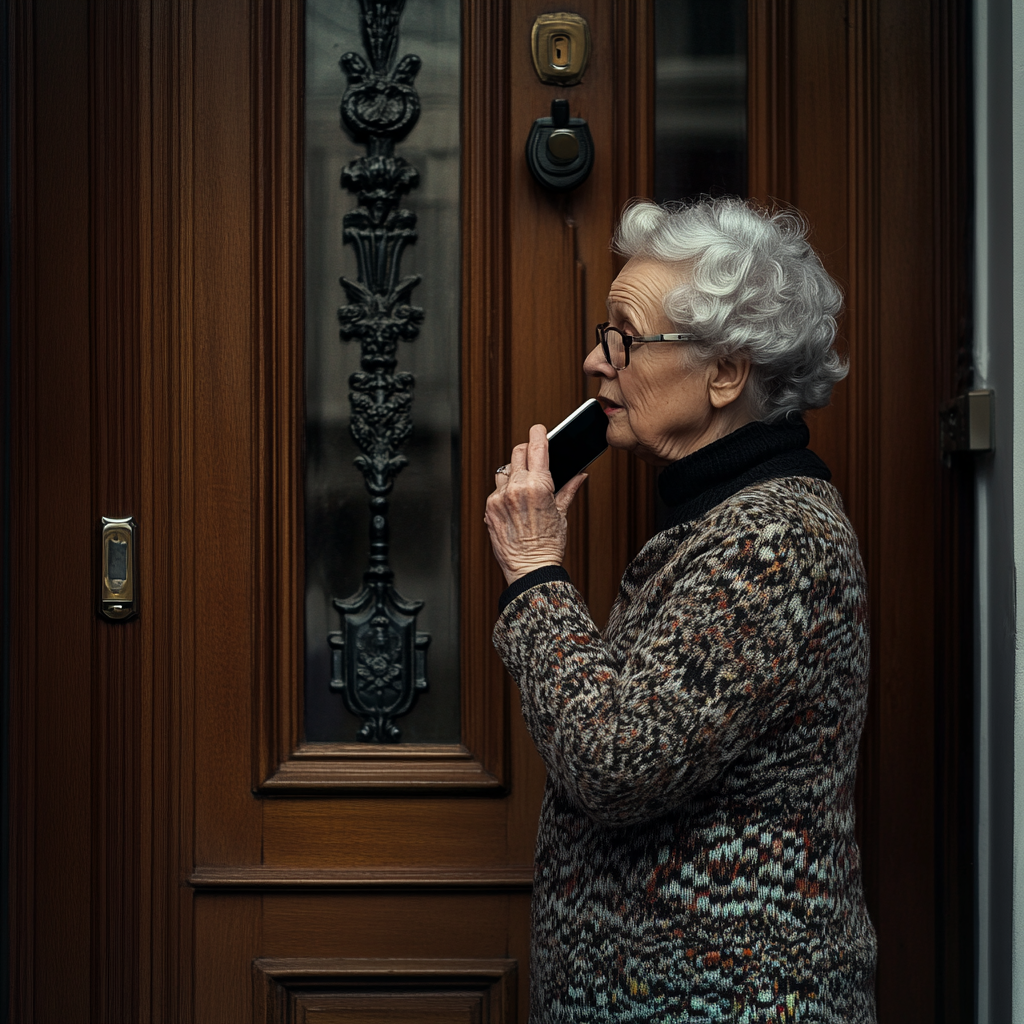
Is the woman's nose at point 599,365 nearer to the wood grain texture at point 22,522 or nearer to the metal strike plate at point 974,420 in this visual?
the metal strike plate at point 974,420

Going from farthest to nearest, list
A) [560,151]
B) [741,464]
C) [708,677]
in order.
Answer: [560,151] < [741,464] < [708,677]

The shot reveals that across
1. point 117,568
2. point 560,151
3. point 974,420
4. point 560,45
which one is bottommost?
point 117,568

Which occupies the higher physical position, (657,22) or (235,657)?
(657,22)

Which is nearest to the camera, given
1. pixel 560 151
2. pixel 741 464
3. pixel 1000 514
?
pixel 741 464

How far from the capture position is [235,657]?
157 centimetres

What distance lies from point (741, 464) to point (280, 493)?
78 cm

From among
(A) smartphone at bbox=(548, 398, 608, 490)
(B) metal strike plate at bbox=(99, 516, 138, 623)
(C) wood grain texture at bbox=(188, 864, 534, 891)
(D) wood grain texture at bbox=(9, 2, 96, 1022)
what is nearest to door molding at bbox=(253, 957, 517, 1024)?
(C) wood grain texture at bbox=(188, 864, 534, 891)

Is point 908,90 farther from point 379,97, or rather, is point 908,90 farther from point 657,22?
point 379,97

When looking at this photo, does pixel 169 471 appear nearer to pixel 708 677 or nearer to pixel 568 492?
pixel 568 492

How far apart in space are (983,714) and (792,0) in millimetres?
1145

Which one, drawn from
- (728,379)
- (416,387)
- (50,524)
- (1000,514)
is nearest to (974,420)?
(1000,514)

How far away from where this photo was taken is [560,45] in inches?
60.9

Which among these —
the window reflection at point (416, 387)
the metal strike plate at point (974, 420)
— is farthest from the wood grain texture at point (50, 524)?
the metal strike plate at point (974, 420)

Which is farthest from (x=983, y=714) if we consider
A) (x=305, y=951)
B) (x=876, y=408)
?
(x=305, y=951)
